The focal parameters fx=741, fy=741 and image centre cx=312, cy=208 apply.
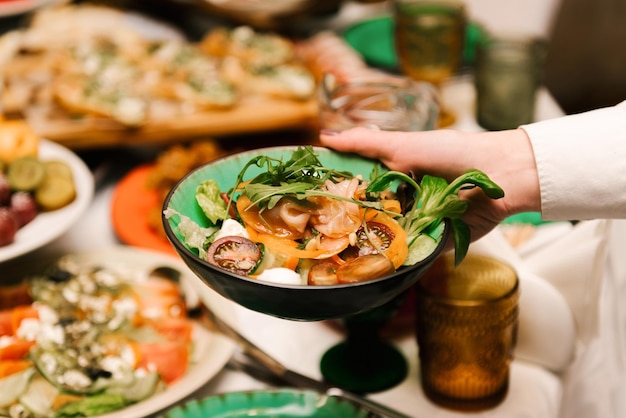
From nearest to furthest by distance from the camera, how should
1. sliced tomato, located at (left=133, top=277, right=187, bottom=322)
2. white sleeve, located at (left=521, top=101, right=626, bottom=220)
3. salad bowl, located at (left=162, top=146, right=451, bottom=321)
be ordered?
salad bowl, located at (left=162, top=146, right=451, bottom=321)
white sleeve, located at (left=521, top=101, right=626, bottom=220)
sliced tomato, located at (left=133, top=277, right=187, bottom=322)

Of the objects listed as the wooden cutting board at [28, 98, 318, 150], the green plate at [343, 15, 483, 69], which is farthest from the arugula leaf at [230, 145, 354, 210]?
the green plate at [343, 15, 483, 69]

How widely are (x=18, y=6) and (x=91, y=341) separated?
162 cm

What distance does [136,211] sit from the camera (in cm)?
138

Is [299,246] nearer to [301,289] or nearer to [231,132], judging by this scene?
[301,289]

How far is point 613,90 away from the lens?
9.38 feet

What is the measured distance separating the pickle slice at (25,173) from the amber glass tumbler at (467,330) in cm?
67

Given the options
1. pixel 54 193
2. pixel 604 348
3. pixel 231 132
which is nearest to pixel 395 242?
pixel 604 348

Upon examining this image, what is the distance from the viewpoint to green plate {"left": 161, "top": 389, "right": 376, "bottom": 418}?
0.86m

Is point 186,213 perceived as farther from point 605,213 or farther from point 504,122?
point 504,122

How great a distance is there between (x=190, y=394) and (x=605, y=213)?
55cm

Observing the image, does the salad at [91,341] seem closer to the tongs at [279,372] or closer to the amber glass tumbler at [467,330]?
the tongs at [279,372]

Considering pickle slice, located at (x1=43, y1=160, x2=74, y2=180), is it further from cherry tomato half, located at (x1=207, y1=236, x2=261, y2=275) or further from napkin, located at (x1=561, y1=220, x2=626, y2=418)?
napkin, located at (x1=561, y1=220, x2=626, y2=418)

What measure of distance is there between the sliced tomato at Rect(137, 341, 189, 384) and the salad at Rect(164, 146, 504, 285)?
27cm

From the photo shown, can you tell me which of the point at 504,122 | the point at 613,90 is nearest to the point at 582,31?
the point at 613,90
